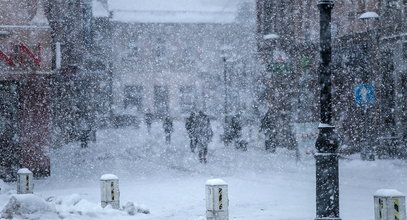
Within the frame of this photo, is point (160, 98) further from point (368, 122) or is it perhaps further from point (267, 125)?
point (368, 122)

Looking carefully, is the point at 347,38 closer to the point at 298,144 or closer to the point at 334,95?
the point at 334,95

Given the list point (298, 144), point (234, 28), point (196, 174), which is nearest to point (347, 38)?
point (298, 144)

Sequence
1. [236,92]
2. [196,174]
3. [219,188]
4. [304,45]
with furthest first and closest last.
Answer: [236,92]
[304,45]
[196,174]
[219,188]

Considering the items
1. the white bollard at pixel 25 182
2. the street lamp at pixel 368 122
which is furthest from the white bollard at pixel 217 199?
the street lamp at pixel 368 122

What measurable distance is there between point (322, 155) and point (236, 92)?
4637cm

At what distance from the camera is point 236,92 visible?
55.5 metres

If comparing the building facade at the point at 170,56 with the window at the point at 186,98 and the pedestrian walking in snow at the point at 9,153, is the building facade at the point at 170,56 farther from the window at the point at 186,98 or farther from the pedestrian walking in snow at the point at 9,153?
the pedestrian walking in snow at the point at 9,153

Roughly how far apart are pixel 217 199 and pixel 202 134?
42.5 feet

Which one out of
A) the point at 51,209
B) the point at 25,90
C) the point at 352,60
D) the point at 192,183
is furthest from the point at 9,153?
the point at 352,60

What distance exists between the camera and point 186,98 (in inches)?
2320

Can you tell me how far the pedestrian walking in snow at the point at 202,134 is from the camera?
2398 centimetres

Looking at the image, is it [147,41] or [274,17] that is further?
[147,41]

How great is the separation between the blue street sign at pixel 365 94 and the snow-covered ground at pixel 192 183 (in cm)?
203

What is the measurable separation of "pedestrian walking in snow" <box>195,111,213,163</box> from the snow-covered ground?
0.40 m
